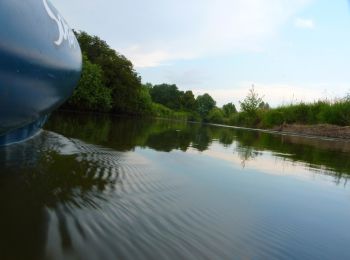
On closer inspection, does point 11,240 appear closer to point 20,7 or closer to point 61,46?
point 20,7

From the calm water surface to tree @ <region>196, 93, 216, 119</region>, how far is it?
335ft

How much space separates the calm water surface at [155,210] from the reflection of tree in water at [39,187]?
0.03ft

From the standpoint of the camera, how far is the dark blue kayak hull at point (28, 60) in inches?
121

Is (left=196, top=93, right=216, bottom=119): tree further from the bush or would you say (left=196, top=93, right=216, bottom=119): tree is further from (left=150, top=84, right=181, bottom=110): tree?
the bush

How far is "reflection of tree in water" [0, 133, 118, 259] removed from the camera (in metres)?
2.58

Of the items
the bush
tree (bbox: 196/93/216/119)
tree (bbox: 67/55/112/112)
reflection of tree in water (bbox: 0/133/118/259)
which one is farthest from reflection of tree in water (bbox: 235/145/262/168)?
tree (bbox: 196/93/216/119)

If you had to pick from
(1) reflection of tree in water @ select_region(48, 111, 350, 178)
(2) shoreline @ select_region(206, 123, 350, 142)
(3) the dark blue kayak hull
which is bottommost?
(1) reflection of tree in water @ select_region(48, 111, 350, 178)

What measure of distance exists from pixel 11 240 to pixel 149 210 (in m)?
1.48

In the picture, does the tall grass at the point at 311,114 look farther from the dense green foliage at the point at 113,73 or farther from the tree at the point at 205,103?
the tree at the point at 205,103

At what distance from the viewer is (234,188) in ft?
17.6

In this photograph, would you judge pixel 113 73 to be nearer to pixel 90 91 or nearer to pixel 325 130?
pixel 90 91

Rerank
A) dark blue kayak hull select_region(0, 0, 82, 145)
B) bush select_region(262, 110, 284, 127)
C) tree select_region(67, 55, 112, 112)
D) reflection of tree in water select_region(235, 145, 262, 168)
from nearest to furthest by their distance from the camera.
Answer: dark blue kayak hull select_region(0, 0, 82, 145) → reflection of tree in water select_region(235, 145, 262, 168) → tree select_region(67, 55, 112, 112) → bush select_region(262, 110, 284, 127)

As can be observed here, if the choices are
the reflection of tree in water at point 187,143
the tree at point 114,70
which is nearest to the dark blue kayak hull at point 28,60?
the reflection of tree in water at point 187,143

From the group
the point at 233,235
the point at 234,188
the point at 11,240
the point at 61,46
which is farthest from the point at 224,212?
the point at 61,46
